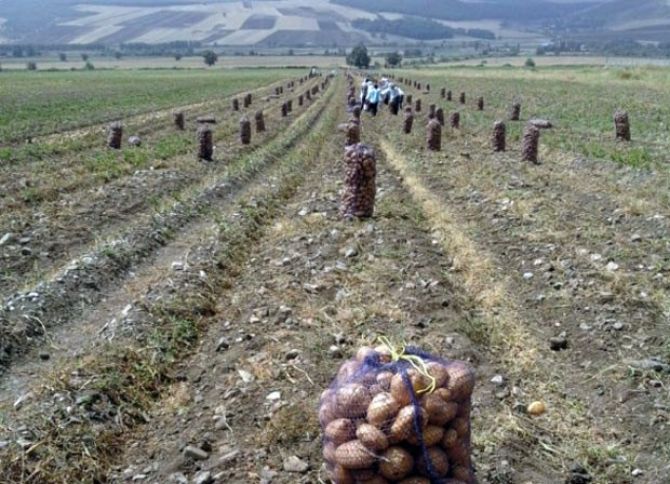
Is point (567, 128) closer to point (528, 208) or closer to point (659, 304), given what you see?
point (528, 208)

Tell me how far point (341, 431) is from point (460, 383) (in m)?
0.82

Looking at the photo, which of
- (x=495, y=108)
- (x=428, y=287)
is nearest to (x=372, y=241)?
(x=428, y=287)

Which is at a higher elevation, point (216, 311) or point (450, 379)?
point (450, 379)

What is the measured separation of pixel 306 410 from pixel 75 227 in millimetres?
8019

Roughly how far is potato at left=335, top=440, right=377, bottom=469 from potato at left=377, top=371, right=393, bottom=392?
379 millimetres

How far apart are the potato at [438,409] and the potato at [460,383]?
89mm

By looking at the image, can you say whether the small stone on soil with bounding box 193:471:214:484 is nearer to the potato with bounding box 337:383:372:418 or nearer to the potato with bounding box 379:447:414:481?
the potato with bounding box 337:383:372:418

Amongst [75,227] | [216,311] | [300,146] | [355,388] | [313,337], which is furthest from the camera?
[300,146]

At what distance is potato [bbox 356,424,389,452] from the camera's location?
4.79 meters

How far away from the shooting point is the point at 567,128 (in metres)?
27.6

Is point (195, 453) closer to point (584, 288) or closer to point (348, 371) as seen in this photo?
point (348, 371)

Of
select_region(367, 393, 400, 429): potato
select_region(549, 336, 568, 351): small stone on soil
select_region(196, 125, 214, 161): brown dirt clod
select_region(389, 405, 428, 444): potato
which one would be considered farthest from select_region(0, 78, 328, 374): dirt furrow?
select_region(549, 336, 568, 351): small stone on soil

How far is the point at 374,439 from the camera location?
4797 mm

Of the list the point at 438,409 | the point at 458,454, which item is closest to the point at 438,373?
the point at 438,409
